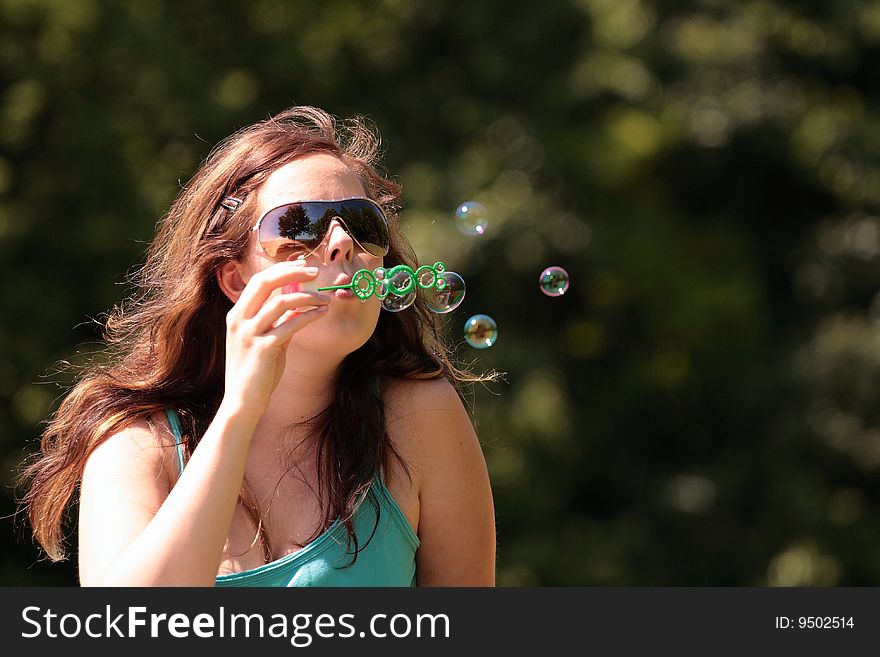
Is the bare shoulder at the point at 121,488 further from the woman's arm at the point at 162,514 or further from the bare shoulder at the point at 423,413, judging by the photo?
the bare shoulder at the point at 423,413

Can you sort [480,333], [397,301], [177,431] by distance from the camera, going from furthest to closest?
[480,333] < [397,301] < [177,431]

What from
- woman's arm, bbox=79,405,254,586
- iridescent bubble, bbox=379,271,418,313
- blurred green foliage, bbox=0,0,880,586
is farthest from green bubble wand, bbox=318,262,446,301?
blurred green foliage, bbox=0,0,880,586

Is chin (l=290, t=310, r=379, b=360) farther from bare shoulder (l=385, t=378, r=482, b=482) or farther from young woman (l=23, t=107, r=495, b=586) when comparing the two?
bare shoulder (l=385, t=378, r=482, b=482)

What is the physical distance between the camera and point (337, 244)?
1843 millimetres

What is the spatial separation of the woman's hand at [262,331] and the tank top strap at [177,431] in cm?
26

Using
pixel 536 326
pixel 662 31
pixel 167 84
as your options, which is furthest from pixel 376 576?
pixel 662 31

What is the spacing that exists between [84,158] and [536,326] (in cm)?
285

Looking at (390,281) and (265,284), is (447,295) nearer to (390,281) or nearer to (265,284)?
(390,281)

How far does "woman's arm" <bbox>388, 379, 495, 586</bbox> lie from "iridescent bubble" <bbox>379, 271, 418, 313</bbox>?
0.14 metres

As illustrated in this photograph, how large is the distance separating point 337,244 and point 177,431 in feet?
1.26

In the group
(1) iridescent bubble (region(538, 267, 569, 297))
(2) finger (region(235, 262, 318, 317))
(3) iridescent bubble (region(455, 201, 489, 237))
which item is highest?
(3) iridescent bubble (region(455, 201, 489, 237))

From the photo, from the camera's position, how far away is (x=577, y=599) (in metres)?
1.97

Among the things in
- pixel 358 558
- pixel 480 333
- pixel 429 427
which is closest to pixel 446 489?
pixel 429 427

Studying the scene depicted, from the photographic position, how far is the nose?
1844 mm
